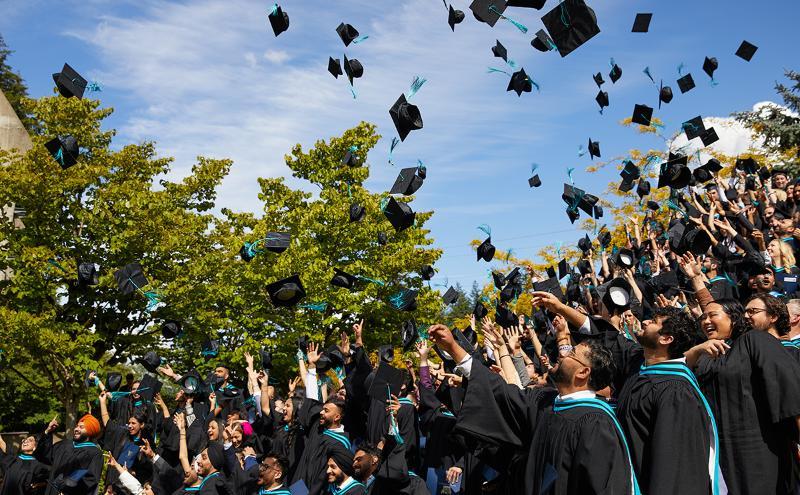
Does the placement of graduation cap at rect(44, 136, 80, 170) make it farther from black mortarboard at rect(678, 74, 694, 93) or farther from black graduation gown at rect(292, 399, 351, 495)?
black mortarboard at rect(678, 74, 694, 93)

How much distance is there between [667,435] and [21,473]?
28.3 feet

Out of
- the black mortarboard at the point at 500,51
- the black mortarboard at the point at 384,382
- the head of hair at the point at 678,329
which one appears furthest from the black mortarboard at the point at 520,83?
the head of hair at the point at 678,329

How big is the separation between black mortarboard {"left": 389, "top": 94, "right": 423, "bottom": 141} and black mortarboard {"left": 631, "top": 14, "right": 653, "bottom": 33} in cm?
489

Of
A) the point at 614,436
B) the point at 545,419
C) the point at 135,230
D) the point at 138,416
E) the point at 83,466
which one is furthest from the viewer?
the point at 135,230

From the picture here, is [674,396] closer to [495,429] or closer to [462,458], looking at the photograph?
[495,429]

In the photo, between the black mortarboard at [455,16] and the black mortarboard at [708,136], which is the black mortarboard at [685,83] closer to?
the black mortarboard at [708,136]

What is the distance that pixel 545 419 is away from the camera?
3.67 m

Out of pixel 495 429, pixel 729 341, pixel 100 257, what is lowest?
pixel 495 429

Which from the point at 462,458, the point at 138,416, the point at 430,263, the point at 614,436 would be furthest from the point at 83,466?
the point at 430,263

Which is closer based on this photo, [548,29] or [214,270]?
[548,29]

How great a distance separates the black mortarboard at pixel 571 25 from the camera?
627 centimetres

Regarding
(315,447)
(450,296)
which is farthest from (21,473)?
(450,296)

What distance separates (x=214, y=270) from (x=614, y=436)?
16945 millimetres

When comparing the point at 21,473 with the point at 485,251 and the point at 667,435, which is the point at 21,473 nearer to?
the point at 485,251
